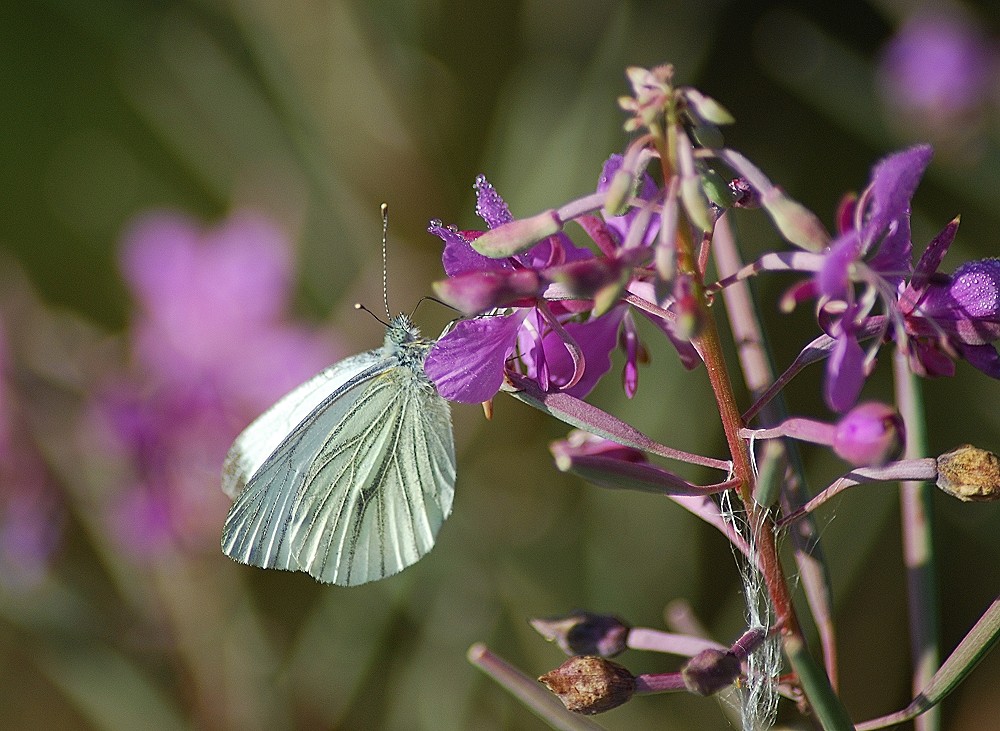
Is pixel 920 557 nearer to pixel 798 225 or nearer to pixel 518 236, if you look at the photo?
pixel 798 225

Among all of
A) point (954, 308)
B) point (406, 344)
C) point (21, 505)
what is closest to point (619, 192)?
point (954, 308)

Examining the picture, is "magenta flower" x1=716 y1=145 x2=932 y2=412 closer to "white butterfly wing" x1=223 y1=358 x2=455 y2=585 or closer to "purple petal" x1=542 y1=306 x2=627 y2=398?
"purple petal" x1=542 y1=306 x2=627 y2=398

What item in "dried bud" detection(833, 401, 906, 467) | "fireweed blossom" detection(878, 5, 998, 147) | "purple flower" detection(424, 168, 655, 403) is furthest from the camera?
"fireweed blossom" detection(878, 5, 998, 147)

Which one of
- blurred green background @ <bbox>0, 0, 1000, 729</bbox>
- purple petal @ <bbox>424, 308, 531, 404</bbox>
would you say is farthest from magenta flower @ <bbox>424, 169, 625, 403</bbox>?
blurred green background @ <bbox>0, 0, 1000, 729</bbox>

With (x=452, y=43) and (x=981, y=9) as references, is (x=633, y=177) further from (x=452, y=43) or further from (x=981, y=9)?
(x=981, y=9)

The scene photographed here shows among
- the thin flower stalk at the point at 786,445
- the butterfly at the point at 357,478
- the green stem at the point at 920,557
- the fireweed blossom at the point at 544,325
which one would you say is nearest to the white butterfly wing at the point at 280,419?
the butterfly at the point at 357,478

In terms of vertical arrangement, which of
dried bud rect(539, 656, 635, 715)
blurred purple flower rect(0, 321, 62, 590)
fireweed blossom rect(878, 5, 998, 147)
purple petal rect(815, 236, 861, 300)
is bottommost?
dried bud rect(539, 656, 635, 715)
